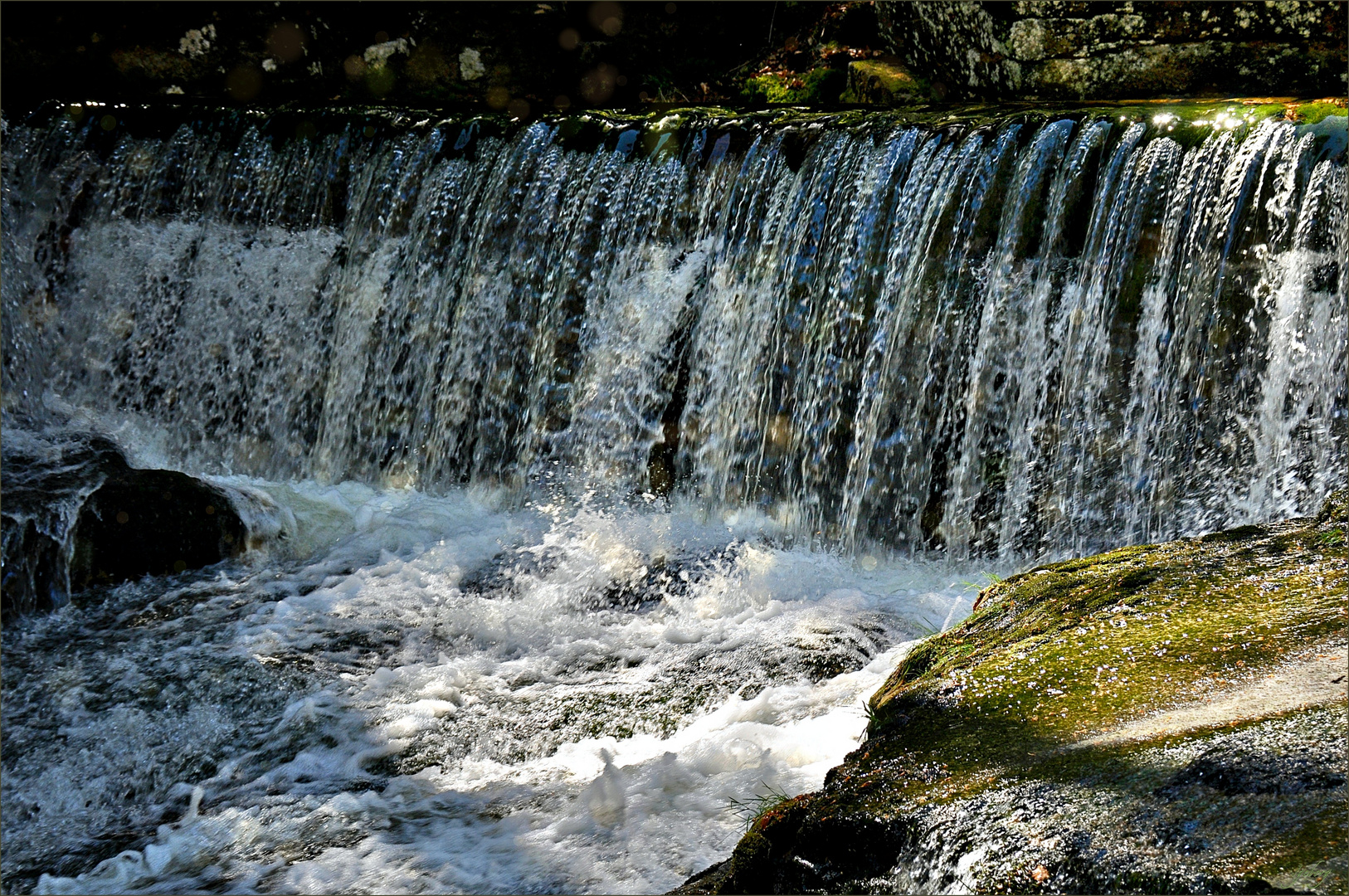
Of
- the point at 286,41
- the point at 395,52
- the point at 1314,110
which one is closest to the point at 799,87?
the point at 395,52

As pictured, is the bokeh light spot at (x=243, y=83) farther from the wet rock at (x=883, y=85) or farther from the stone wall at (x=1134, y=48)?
the stone wall at (x=1134, y=48)

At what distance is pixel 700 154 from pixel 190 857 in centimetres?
499

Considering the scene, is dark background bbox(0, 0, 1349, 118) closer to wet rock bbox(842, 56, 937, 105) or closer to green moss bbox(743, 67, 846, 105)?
green moss bbox(743, 67, 846, 105)

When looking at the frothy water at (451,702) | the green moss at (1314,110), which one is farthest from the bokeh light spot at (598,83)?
the green moss at (1314,110)

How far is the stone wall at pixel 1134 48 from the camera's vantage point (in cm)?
634

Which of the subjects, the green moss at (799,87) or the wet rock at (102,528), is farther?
the green moss at (799,87)

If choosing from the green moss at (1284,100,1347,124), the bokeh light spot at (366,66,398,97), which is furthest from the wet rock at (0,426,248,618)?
the green moss at (1284,100,1347,124)

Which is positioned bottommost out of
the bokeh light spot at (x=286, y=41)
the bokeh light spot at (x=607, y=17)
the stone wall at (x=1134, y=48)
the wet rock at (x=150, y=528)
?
the wet rock at (x=150, y=528)

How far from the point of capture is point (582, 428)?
700cm

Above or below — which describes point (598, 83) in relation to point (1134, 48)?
above

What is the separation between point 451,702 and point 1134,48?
5537 millimetres

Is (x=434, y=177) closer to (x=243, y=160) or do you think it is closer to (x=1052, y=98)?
(x=243, y=160)

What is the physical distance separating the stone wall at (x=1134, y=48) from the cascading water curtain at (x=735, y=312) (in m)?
1.27

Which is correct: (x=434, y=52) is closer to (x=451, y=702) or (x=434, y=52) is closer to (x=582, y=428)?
(x=582, y=428)
